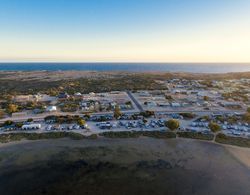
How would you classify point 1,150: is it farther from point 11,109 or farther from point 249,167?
point 249,167

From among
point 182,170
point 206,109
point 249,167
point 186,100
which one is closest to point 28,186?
point 182,170

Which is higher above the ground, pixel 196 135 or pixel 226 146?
pixel 196 135

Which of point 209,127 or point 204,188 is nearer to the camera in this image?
point 204,188

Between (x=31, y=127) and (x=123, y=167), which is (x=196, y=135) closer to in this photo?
(x=123, y=167)

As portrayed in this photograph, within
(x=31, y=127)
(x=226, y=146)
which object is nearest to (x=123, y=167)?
(x=226, y=146)

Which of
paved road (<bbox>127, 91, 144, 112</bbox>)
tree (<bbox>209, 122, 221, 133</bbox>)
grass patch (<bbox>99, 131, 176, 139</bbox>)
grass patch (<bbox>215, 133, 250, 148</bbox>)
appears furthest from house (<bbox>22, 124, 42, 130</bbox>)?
grass patch (<bbox>215, 133, 250, 148</bbox>)

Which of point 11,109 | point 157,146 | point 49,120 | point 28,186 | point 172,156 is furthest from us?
point 11,109

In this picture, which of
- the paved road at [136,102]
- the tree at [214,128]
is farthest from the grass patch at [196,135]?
the paved road at [136,102]

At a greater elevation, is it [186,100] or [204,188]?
[186,100]
